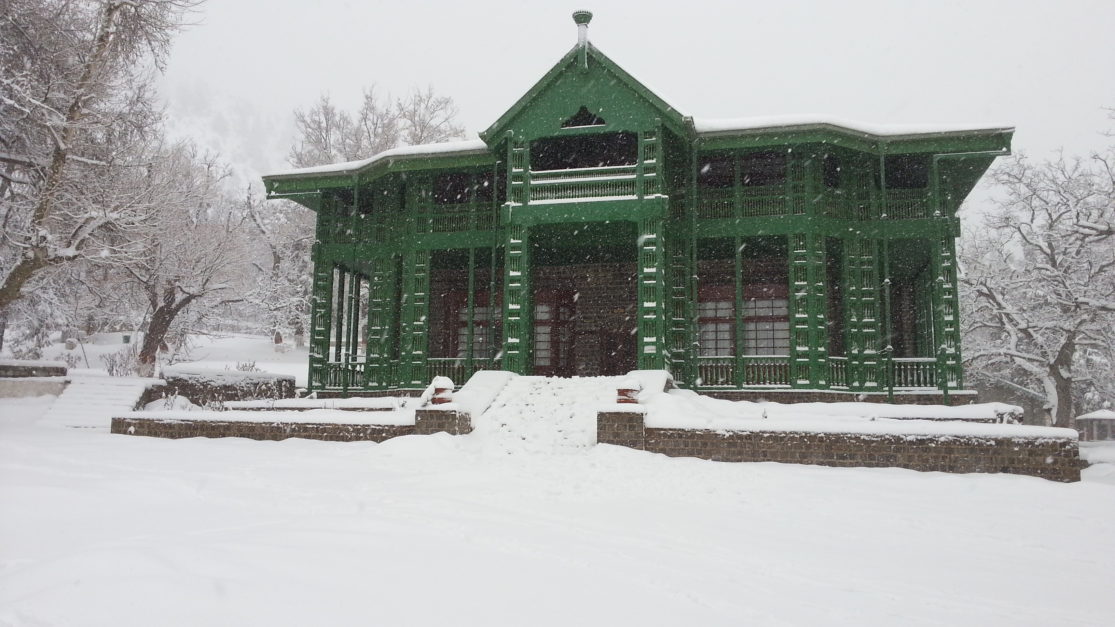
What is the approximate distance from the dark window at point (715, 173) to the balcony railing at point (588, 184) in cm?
210

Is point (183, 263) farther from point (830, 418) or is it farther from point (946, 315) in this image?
point (946, 315)

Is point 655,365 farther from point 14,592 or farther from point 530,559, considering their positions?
point 14,592

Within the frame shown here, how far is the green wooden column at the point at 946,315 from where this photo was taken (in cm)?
1572

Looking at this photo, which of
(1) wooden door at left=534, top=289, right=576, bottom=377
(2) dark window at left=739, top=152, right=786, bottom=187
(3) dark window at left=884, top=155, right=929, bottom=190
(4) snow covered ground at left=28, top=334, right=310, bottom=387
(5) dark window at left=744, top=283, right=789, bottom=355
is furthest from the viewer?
(4) snow covered ground at left=28, top=334, right=310, bottom=387

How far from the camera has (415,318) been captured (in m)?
18.6

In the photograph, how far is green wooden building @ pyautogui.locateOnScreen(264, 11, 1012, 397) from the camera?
15969 mm

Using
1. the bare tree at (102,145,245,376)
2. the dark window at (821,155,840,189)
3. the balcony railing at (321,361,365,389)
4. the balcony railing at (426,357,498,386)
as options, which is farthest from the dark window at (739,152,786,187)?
the bare tree at (102,145,245,376)

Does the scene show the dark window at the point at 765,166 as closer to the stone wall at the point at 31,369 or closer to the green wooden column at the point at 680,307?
the green wooden column at the point at 680,307

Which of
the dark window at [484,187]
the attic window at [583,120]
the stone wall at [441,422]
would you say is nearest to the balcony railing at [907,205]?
the attic window at [583,120]

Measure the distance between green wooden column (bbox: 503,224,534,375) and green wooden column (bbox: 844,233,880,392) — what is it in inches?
283

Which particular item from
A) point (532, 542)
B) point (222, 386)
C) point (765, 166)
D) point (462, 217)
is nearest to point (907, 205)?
point (765, 166)

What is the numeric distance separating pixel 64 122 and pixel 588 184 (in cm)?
1173

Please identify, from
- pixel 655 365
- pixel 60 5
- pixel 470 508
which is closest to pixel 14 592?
pixel 470 508

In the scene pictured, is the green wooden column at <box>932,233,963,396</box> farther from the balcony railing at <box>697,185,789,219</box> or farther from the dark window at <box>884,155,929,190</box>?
the balcony railing at <box>697,185,789,219</box>
